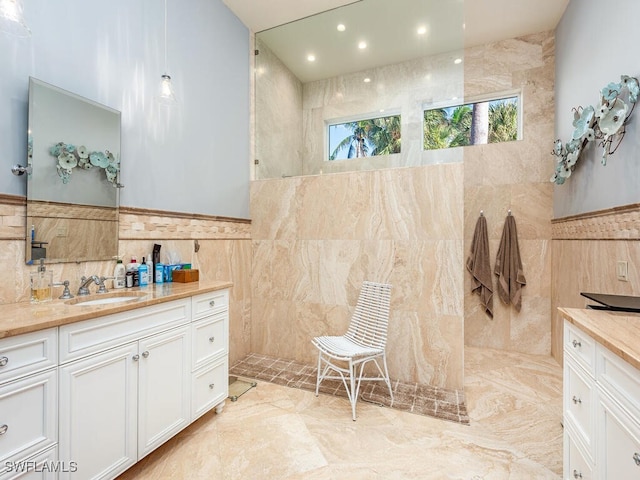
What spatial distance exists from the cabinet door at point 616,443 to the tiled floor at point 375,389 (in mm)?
1141

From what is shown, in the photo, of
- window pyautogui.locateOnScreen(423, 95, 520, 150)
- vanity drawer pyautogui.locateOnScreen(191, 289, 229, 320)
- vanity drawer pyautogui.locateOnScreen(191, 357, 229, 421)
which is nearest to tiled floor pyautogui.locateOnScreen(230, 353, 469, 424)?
vanity drawer pyautogui.locateOnScreen(191, 357, 229, 421)

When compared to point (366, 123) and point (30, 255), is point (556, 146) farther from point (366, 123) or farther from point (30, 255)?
point (30, 255)

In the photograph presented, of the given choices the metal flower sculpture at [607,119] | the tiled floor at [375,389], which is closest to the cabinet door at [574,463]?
the tiled floor at [375,389]

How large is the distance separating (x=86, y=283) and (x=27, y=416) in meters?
0.81

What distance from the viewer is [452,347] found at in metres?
2.54

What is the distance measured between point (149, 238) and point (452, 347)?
8.26ft

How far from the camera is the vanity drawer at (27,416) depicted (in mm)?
1087

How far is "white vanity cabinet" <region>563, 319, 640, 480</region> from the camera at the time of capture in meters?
0.92

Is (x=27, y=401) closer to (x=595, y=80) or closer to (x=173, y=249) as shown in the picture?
(x=173, y=249)

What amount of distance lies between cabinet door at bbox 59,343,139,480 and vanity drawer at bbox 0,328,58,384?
3.7 inches

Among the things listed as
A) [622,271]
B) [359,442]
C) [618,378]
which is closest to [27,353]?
[359,442]

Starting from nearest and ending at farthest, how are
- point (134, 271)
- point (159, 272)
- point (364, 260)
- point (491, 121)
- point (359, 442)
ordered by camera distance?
point (359, 442)
point (134, 271)
point (159, 272)
point (364, 260)
point (491, 121)

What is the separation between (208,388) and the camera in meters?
2.05

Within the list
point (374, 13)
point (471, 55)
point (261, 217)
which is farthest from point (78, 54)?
point (471, 55)
